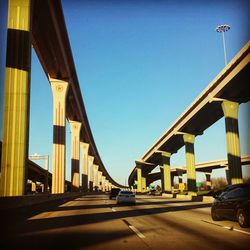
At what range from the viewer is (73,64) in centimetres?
5372

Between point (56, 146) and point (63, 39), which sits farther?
point (56, 146)

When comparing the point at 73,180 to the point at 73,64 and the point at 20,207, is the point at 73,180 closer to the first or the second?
the point at 73,64

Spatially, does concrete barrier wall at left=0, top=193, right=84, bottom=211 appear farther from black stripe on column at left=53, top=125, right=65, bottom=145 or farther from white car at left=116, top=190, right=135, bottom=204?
black stripe on column at left=53, top=125, right=65, bottom=145

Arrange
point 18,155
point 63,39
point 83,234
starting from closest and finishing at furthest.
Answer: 1. point 83,234
2. point 18,155
3. point 63,39

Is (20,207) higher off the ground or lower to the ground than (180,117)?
lower

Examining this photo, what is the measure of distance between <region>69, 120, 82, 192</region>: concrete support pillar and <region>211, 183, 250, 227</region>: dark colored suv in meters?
56.8

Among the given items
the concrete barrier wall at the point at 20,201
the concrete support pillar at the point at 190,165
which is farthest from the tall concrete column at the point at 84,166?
the concrete barrier wall at the point at 20,201

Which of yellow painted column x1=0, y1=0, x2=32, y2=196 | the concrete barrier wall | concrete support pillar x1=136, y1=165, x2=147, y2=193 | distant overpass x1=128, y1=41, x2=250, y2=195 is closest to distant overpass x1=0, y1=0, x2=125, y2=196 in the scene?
yellow painted column x1=0, y1=0, x2=32, y2=196

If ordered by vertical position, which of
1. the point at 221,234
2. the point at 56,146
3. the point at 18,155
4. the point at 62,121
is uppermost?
the point at 62,121

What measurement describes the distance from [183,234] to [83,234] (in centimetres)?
321

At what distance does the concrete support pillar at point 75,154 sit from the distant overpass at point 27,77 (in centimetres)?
1439

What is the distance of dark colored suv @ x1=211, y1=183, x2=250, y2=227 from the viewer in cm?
1461

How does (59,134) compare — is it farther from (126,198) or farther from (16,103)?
(16,103)

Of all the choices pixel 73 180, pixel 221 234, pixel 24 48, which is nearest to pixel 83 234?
pixel 221 234
